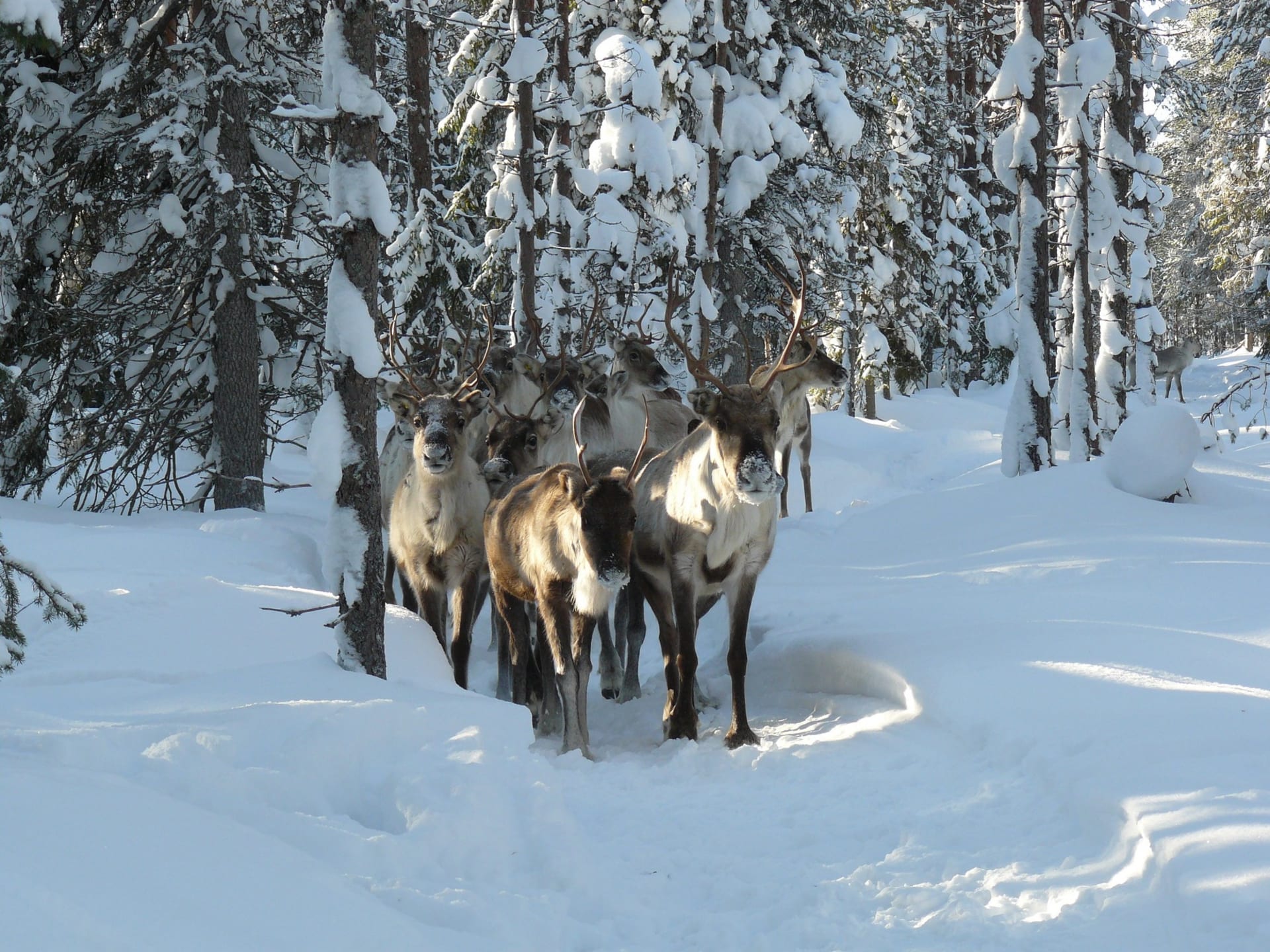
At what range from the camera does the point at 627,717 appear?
26.2 ft

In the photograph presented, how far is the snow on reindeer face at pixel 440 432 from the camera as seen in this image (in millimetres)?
7844

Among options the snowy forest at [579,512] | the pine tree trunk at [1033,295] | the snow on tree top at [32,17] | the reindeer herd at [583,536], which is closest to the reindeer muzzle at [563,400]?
the snowy forest at [579,512]

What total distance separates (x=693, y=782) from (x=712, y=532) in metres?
1.60

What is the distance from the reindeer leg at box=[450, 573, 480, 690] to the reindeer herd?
13mm

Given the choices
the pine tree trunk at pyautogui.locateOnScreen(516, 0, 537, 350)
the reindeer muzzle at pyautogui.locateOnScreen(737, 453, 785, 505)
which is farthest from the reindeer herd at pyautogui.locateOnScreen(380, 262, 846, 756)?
the pine tree trunk at pyautogui.locateOnScreen(516, 0, 537, 350)

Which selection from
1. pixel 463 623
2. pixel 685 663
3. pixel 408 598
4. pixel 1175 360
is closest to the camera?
pixel 685 663

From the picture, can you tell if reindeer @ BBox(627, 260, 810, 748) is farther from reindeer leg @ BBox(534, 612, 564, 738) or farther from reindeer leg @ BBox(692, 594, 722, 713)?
reindeer leg @ BBox(534, 612, 564, 738)

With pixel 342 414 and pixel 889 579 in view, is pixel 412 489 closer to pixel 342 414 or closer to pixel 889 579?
pixel 342 414

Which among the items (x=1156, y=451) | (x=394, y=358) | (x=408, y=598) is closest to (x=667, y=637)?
(x=394, y=358)

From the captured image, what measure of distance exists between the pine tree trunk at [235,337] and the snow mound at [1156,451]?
28.2ft

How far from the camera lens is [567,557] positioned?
6.98 m

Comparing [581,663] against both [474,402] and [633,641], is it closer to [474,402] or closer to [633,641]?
[633,641]

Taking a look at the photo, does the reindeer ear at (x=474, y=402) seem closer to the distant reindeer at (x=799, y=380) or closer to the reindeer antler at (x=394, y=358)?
the reindeer antler at (x=394, y=358)

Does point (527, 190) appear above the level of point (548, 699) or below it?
above
